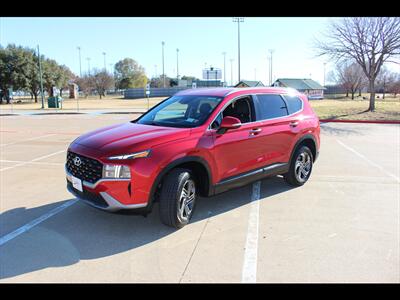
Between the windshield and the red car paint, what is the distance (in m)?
0.14

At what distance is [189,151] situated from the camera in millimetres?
4219

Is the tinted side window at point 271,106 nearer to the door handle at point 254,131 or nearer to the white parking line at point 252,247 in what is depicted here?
the door handle at point 254,131

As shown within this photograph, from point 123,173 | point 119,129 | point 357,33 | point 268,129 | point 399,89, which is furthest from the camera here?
point 399,89

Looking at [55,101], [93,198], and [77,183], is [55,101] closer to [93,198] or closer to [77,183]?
[77,183]

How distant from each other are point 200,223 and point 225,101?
5.74 ft

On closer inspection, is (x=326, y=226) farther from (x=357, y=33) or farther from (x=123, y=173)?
(x=357, y=33)

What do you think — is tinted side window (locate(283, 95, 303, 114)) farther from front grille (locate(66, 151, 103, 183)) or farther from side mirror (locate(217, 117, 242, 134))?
front grille (locate(66, 151, 103, 183))

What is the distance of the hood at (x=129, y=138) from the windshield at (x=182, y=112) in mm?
326

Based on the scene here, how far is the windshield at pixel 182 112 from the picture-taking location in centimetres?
477

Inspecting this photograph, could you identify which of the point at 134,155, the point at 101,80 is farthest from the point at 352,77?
the point at 134,155

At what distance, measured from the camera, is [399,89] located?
213 feet

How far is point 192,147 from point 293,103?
2.69 meters

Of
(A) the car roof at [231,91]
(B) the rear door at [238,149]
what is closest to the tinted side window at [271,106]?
(A) the car roof at [231,91]
